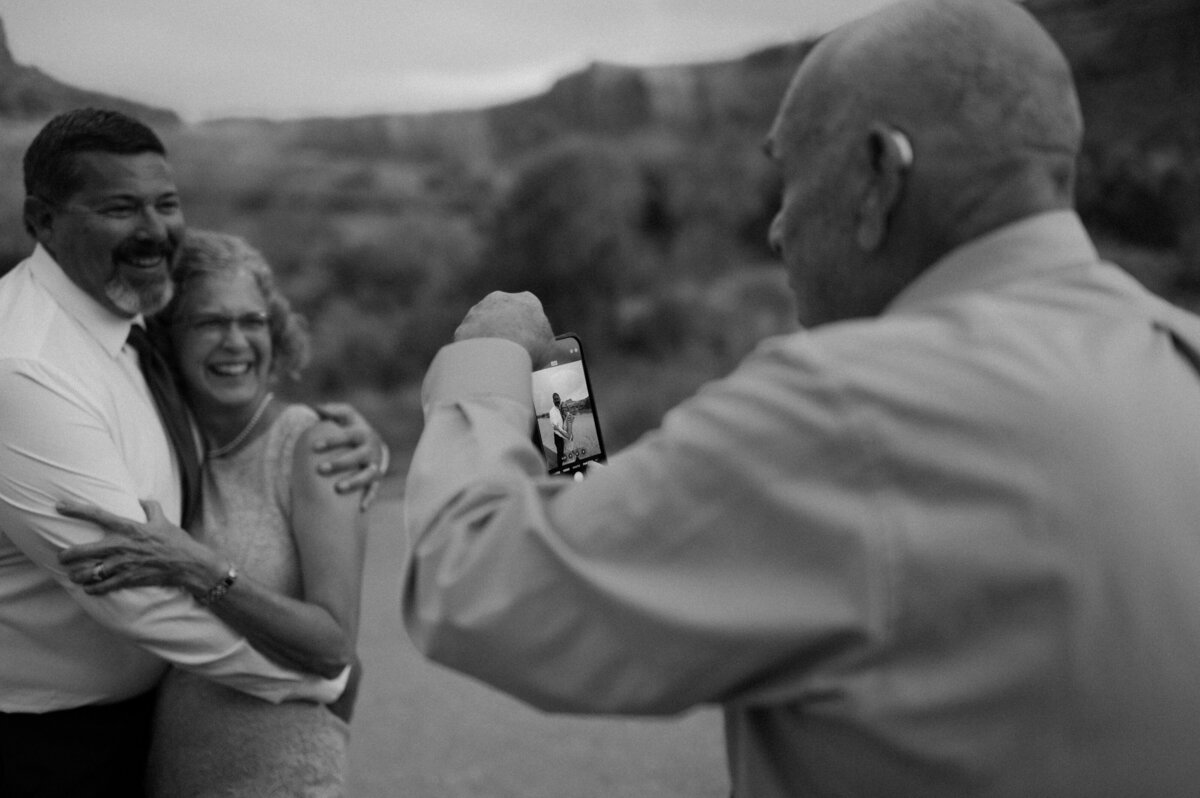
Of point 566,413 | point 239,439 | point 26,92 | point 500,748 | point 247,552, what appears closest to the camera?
point 566,413

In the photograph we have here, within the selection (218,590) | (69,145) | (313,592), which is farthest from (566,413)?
(69,145)

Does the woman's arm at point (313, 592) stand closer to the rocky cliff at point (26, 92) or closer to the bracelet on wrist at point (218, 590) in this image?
the bracelet on wrist at point (218, 590)

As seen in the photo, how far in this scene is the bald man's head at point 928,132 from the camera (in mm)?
1002

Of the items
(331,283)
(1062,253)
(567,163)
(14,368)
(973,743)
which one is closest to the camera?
(973,743)

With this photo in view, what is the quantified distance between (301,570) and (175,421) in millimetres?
353

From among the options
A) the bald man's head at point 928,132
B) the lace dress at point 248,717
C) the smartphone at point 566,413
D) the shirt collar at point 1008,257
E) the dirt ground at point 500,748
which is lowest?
the dirt ground at point 500,748

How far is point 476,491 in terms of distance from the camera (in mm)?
1002

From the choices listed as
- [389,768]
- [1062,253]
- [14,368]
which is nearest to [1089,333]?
[1062,253]

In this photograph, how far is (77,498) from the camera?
180cm

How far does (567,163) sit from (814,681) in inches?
339

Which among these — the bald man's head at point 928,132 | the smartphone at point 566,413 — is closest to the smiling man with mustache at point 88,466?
the smartphone at point 566,413

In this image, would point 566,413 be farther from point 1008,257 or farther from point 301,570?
point 301,570

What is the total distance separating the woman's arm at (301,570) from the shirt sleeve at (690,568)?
1005 mm

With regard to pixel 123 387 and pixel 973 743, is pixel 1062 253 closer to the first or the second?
pixel 973 743
